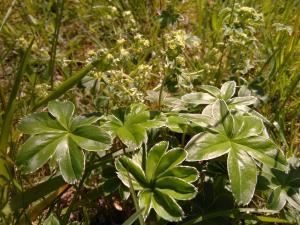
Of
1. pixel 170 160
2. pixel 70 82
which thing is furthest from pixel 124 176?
pixel 70 82

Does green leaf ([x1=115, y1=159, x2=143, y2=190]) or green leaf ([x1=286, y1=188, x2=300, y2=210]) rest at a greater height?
green leaf ([x1=115, y1=159, x2=143, y2=190])

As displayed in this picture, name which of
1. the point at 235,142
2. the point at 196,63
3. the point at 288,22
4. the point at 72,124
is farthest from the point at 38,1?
the point at 235,142

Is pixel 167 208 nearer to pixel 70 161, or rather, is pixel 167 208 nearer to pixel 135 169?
pixel 135 169

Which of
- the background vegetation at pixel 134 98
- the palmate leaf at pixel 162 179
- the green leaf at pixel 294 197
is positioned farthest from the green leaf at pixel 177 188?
the green leaf at pixel 294 197

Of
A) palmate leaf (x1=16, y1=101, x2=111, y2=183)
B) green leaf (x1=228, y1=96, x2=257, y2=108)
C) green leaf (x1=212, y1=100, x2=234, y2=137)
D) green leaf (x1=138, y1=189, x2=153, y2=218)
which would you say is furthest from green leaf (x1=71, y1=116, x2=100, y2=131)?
green leaf (x1=228, y1=96, x2=257, y2=108)

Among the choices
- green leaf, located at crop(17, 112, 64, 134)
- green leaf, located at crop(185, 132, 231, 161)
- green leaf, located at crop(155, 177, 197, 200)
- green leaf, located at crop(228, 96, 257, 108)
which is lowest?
→ green leaf, located at crop(155, 177, 197, 200)

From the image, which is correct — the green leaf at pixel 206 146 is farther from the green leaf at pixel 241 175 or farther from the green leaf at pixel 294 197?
the green leaf at pixel 294 197

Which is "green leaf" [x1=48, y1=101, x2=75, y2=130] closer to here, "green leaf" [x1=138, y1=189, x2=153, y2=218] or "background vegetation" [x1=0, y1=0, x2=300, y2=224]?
"background vegetation" [x1=0, y1=0, x2=300, y2=224]
